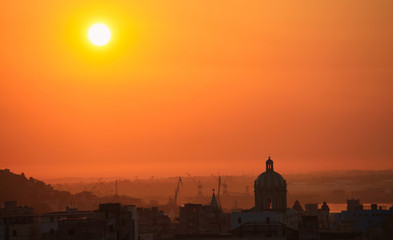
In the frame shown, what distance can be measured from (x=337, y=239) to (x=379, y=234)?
3986 cm

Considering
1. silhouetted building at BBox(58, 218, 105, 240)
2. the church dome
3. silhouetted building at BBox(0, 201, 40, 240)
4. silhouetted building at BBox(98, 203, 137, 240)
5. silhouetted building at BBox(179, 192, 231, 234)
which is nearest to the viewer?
silhouetted building at BBox(58, 218, 105, 240)

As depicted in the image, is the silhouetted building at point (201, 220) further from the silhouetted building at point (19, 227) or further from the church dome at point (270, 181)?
the silhouetted building at point (19, 227)

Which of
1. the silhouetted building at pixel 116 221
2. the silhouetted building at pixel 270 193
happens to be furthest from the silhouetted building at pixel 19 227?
the silhouetted building at pixel 270 193

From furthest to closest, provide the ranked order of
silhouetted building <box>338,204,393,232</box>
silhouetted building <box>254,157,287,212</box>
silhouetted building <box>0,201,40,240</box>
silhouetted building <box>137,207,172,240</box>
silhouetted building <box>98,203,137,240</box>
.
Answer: silhouetted building <box>338,204,393,232</box> < silhouetted building <box>137,207,172,240</box> < silhouetted building <box>254,157,287,212</box> < silhouetted building <box>0,201,40,240</box> < silhouetted building <box>98,203,137,240</box>

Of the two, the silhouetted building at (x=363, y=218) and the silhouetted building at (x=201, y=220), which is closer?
the silhouetted building at (x=201, y=220)

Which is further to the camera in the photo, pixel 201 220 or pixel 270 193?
pixel 201 220

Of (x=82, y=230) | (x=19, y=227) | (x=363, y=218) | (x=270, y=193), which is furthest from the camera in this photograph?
(x=363, y=218)

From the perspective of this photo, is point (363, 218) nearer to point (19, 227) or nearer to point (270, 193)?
point (270, 193)

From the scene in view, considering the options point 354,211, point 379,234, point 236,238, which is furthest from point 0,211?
point 354,211

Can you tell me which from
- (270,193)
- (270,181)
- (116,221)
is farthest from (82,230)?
(270,181)

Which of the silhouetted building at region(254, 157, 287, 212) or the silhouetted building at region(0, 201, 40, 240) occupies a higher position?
the silhouetted building at region(254, 157, 287, 212)

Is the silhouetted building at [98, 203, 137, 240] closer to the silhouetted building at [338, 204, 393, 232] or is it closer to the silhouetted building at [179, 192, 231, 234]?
the silhouetted building at [179, 192, 231, 234]

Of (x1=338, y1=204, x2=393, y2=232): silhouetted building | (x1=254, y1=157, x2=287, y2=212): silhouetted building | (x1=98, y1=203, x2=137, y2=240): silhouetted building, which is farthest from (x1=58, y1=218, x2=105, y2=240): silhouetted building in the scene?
(x1=338, y1=204, x2=393, y2=232): silhouetted building

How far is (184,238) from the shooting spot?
123m
